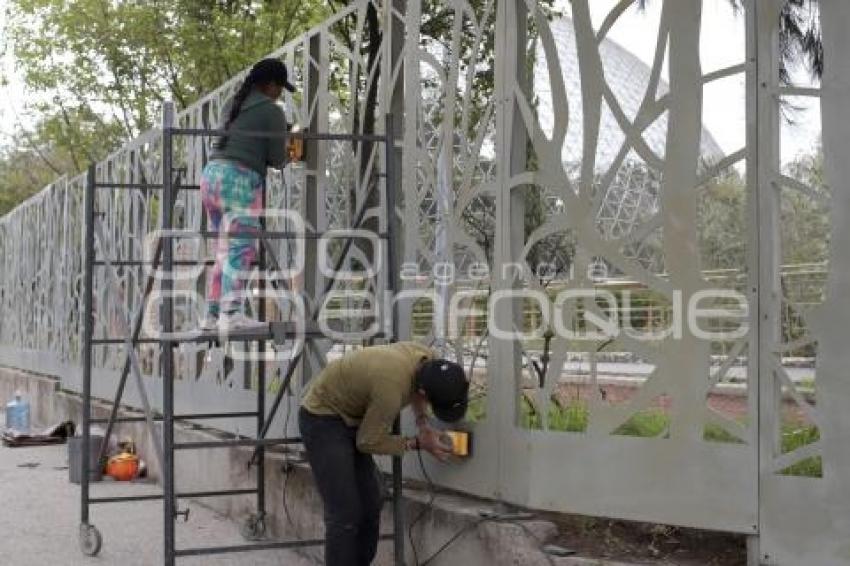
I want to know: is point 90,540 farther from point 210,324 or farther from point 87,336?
point 210,324

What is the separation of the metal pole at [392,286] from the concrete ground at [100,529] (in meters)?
1.38

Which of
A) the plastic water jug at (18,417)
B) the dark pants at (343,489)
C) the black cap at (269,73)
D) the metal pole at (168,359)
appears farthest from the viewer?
the plastic water jug at (18,417)

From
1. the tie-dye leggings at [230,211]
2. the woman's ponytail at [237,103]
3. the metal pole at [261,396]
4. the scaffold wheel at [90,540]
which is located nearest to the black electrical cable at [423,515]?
the tie-dye leggings at [230,211]

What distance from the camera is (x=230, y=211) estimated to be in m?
6.64

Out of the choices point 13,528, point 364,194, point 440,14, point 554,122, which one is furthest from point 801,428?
point 13,528

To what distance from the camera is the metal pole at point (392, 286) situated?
5805mm

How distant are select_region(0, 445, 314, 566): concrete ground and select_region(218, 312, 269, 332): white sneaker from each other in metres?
1.74

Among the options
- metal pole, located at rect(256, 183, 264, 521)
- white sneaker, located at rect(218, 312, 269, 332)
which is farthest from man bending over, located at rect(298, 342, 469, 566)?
metal pole, located at rect(256, 183, 264, 521)

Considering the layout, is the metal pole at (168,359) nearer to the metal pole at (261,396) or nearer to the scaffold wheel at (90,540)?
the metal pole at (261,396)

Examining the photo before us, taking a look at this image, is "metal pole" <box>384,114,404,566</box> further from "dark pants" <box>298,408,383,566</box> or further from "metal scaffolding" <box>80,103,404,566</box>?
"dark pants" <box>298,408,383,566</box>

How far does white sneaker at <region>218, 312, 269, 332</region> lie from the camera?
6.05 meters

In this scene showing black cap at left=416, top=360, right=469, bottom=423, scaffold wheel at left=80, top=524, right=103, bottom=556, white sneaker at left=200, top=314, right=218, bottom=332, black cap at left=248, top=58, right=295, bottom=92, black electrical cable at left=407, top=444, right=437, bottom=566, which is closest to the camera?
black cap at left=416, top=360, right=469, bottom=423

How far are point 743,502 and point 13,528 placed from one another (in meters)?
6.02

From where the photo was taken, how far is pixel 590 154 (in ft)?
17.0
